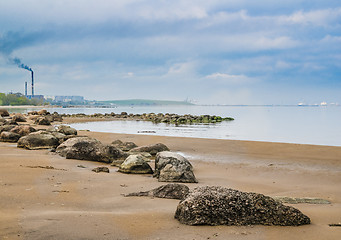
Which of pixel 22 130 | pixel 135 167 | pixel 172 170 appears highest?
pixel 22 130

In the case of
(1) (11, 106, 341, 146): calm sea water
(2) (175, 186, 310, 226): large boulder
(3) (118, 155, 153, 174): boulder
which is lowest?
(1) (11, 106, 341, 146): calm sea water

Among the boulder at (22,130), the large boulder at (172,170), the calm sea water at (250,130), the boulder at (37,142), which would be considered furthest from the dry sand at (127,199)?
the calm sea water at (250,130)

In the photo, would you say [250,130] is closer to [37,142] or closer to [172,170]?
[37,142]

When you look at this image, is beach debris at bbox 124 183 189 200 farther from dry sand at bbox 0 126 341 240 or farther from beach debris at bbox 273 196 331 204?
beach debris at bbox 273 196 331 204

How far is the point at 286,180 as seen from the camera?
8.42 metres

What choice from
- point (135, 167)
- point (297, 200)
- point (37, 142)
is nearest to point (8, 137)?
point (37, 142)

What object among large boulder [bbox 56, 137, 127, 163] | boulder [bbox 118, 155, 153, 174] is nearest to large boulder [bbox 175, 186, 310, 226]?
boulder [bbox 118, 155, 153, 174]

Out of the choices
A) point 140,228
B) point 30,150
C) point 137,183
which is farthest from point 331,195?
point 30,150

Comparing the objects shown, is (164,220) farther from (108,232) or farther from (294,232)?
(294,232)

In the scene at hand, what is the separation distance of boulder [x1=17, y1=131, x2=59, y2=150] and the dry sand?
3.46ft

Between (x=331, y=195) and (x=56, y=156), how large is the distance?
7.70 m

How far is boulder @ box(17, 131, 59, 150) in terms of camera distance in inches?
472

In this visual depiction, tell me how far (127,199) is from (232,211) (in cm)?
201

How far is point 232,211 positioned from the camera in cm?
416
